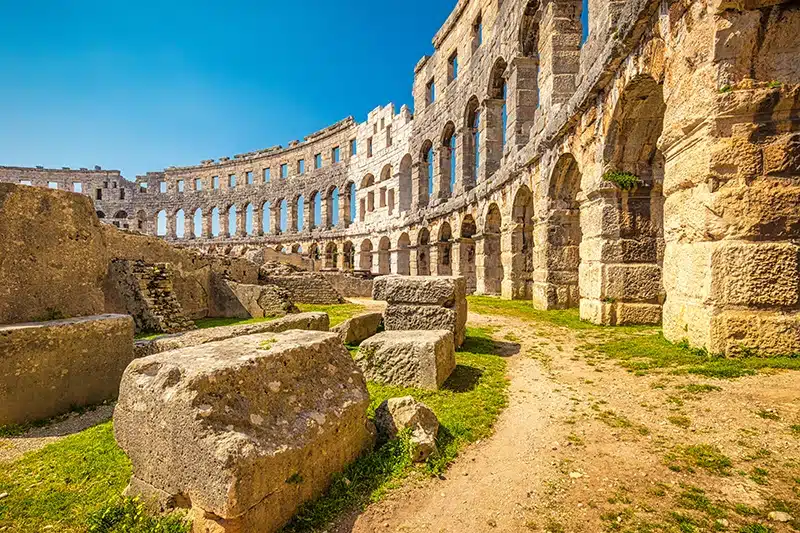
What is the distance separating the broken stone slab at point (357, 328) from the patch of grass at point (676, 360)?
3441 mm

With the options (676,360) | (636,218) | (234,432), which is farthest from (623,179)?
(234,432)

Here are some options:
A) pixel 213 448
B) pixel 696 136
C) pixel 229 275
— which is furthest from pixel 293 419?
pixel 229 275

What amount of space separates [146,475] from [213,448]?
605 mm

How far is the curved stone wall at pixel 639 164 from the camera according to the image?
13.3 ft

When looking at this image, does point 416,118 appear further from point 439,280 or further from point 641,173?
point 439,280

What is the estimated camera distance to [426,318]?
5.71m

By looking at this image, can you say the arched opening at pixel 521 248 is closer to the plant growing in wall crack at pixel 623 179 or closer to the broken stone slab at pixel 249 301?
the plant growing in wall crack at pixel 623 179

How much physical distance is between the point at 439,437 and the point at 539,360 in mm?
2822

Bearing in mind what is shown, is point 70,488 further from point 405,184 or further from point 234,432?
point 405,184

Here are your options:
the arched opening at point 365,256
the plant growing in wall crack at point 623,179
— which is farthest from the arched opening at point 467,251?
the arched opening at point 365,256

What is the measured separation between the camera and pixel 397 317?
587 centimetres

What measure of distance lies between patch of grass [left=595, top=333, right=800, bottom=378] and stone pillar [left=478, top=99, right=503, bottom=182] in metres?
11.2

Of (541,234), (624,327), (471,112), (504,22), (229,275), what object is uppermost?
(504,22)

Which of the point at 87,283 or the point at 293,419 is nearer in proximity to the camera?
the point at 293,419
